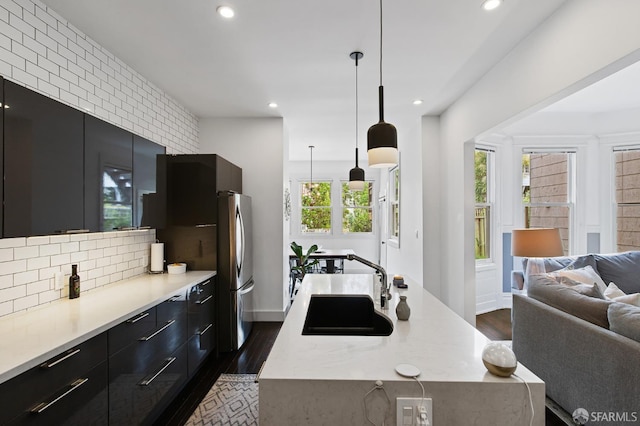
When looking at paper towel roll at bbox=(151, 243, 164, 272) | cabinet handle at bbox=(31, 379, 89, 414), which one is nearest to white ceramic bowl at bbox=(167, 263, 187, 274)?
paper towel roll at bbox=(151, 243, 164, 272)

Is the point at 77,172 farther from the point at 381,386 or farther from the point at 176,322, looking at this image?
the point at 381,386

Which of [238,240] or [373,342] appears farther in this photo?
[238,240]

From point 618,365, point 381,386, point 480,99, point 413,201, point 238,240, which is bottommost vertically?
point 618,365

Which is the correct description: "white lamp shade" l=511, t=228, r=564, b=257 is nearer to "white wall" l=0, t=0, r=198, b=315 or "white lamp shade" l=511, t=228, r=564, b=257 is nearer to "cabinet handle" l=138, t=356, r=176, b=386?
"cabinet handle" l=138, t=356, r=176, b=386

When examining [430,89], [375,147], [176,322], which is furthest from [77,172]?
[430,89]

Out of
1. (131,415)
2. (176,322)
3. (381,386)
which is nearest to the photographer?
(381,386)

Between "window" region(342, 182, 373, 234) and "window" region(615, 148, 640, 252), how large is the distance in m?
4.72

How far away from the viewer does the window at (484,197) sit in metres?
4.79

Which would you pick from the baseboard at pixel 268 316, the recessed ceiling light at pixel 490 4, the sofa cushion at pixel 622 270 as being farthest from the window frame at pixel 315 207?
the recessed ceiling light at pixel 490 4

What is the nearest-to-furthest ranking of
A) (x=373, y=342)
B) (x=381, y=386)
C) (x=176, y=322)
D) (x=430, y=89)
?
(x=381, y=386) < (x=373, y=342) < (x=176, y=322) < (x=430, y=89)

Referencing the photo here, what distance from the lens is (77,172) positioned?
1.81 metres

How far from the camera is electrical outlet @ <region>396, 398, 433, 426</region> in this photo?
39.8 inches

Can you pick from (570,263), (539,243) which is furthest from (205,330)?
(570,263)

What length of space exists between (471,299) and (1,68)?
4.41 meters
